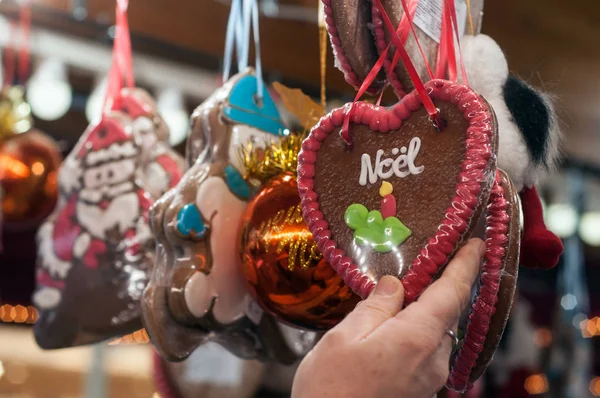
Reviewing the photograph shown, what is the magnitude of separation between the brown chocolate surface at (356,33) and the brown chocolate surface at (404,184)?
0.09 meters

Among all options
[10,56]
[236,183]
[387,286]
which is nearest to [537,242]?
[387,286]

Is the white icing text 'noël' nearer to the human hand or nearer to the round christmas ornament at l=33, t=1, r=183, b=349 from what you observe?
the human hand

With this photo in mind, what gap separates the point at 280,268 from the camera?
0.63 metres

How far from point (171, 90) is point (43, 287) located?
1400mm

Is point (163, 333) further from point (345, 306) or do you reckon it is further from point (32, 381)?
A: point (32, 381)

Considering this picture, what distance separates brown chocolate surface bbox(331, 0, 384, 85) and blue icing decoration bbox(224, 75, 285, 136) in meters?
0.20

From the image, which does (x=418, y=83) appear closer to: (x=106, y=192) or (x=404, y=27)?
(x=404, y=27)

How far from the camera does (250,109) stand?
78cm

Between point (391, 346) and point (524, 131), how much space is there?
0.24 metres

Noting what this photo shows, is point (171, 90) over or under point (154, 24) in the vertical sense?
under

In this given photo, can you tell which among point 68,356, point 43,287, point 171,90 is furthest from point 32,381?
point 43,287

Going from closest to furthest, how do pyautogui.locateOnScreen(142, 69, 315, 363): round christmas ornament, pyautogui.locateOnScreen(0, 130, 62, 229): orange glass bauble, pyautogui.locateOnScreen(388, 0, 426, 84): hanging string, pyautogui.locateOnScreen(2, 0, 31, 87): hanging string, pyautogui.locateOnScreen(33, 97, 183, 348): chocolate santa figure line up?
1. pyautogui.locateOnScreen(388, 0, 426, 84): hanging string
2. pyautogui.locateOnScreen(142, 69, 315, 363): round christmas ornament
3. pyautogui.locateOnScreen(33, 97, 183, 348): chocolate santa figure
4. pyautogui.locateOnScreen(0, 130, 62, 229): orange glass bauble
5. pyautogui.locateOnScreen(2, 0, 31, 87): hanging string

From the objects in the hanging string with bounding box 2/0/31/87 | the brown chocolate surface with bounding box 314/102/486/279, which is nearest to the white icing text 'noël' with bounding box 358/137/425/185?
the brown chocolate surface with bounding box 314/102/486/279

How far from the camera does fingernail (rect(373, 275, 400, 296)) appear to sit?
0.46 m
